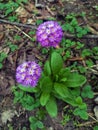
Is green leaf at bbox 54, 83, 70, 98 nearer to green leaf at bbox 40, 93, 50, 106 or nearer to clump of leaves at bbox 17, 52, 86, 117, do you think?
clump of leaves at bbox 17, 52, 86, 117

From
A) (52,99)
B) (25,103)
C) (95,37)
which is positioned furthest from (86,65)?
(25,103)

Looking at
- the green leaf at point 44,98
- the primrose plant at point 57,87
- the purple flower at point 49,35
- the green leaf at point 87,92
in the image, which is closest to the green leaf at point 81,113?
the primrose plant at point 57,87

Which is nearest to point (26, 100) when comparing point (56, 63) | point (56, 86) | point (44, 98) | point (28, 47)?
point (44, 98)

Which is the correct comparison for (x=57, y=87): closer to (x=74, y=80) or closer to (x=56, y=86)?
(x=56, y=86)

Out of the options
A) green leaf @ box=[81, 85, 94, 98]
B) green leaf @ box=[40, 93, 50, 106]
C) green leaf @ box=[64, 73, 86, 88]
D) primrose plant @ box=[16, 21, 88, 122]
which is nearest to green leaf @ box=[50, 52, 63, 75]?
primrose plant @ box=[16, 21, 88, 122]

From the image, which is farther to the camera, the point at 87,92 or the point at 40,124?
the point at 87,92

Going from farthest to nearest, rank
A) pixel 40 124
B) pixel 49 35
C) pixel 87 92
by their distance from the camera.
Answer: pixel 87 92
pixel 40 124
pixel 49 35
